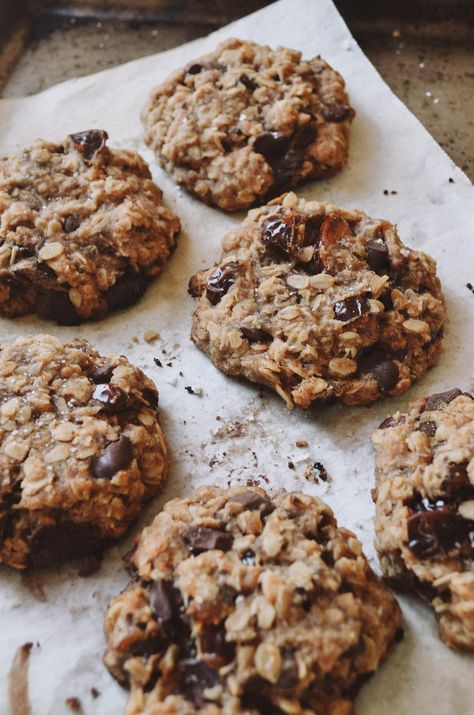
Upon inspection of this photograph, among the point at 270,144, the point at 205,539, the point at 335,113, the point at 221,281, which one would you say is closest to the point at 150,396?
the point at 221,281

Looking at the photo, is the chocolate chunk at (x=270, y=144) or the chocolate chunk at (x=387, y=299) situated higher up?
the chocolate chunk at (x=270, y=144)

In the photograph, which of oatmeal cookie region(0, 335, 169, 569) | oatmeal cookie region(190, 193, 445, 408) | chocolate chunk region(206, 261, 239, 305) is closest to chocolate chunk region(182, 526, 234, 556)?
oatmeal cookie region(0, 335, 169, 569)

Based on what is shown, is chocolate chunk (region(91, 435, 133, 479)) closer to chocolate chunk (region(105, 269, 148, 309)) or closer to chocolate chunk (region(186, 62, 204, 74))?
chocolate chunk (region(105, 269, 148, 309))

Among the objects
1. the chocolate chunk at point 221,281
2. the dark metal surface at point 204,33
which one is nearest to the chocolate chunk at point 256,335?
the chocolate chunk at point 221,281

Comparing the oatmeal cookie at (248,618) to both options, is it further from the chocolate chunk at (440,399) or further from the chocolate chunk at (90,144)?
the chocolate chunk at (90,144)

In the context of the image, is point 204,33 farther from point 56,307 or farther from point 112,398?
point 112,398

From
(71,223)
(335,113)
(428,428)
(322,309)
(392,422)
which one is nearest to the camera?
(428,428)
